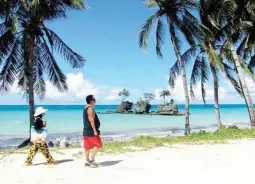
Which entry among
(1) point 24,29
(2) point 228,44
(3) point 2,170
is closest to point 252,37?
(2) point 228,44

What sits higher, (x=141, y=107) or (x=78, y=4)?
(x=78, y=4)

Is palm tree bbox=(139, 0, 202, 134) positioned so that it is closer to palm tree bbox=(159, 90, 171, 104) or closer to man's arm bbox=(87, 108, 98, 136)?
man's arm bbox=(87, 108, 98, 136)

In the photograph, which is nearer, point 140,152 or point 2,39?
point 140,152

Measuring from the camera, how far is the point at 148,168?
8172mm

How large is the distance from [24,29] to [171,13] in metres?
7.47

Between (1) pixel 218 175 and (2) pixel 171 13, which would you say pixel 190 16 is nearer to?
(2) pixel 171 13

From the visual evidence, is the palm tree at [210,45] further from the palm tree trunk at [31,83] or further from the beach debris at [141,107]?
the beach debris at [141,107]

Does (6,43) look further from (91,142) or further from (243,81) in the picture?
(243,81)

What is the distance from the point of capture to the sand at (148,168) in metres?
7.07

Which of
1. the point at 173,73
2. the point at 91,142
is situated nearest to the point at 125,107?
the point at 173,73

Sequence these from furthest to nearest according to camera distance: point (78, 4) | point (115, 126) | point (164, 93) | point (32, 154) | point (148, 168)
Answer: point (164, 93)
point (115, 126)
point (78, 4)
point (32, 154)
point (148, 168)

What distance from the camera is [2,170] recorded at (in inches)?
328

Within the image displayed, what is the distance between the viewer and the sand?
7070mm

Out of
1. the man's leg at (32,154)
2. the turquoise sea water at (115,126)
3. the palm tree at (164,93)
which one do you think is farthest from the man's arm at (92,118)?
the palm tree at (164,93)
